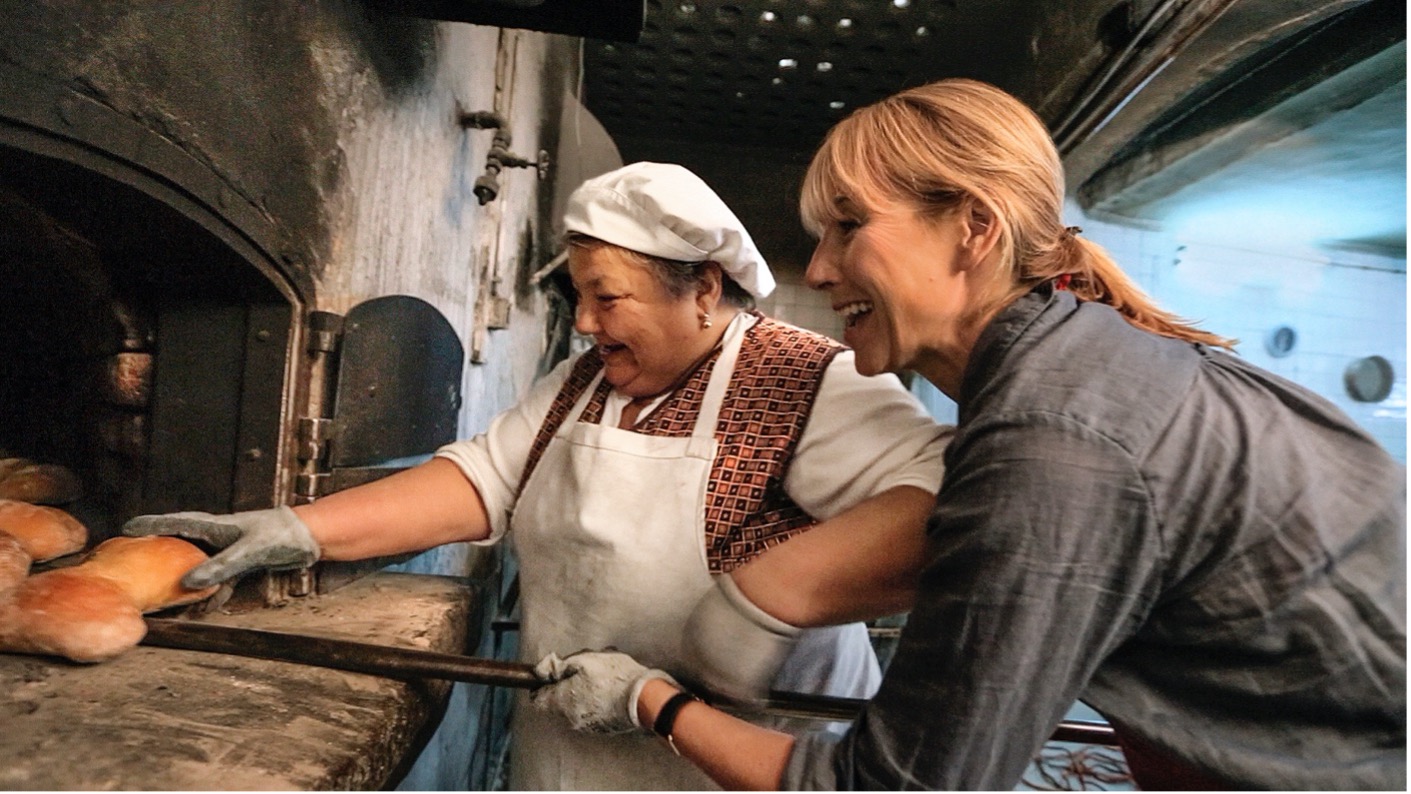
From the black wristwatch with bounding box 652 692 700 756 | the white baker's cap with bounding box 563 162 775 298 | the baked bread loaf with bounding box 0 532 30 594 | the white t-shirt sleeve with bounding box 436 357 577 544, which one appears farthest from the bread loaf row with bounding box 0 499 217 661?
the white baker's cap with bounding box 563 162 775 298

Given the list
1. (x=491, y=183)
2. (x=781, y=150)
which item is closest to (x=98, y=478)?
(x=491, y=183)

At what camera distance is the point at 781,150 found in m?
3.67

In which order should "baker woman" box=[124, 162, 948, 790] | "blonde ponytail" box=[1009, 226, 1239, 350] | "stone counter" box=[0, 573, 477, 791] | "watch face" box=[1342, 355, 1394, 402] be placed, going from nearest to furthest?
"stone counter" box=[0, 573, 477, 791], "blonde ponytail" box=[1009, 226, 1239, 350], "baker woman" box=[124, 162, 948, 790], "watch face" box=[1342, 355, 1394, 402]

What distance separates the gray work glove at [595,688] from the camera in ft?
3.50

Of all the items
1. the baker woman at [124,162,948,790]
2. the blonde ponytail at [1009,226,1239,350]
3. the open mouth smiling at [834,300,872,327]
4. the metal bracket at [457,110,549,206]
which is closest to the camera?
the blonde ponytail at [1009,226,1239,350]

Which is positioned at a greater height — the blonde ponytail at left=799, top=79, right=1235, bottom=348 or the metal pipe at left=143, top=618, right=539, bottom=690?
the blonde ponytail at left=799, top=79, right=1235, bottom=348

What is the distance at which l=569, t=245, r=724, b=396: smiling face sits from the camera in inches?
53.4

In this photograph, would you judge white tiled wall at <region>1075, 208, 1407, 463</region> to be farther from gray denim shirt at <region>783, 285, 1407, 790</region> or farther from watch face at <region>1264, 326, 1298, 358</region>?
gray denim shirt at <region>783, 285, 1407, 790</region>

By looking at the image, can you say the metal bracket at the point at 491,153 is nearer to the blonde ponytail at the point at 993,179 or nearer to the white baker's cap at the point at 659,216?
the white baker's cap at the point at 659,216

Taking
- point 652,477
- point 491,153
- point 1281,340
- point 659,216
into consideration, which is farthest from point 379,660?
point 1281,340

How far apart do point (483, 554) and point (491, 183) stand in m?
1.48

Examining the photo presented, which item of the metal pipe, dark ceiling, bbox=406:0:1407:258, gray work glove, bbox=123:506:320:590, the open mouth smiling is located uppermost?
dark ceiling, bbox=406:0:1407:258

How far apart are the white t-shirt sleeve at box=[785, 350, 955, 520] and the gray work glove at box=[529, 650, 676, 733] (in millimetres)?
368

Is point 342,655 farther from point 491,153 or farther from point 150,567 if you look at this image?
point 491,153
